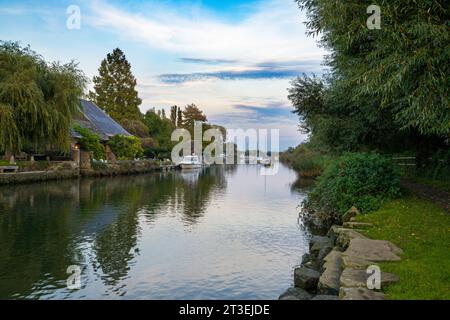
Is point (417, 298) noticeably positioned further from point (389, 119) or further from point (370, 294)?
point (389, 119)

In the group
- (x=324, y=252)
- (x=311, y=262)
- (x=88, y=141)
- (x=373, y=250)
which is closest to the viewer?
(x=373, y=250)

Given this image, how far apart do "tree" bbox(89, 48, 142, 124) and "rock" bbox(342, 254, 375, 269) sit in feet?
208

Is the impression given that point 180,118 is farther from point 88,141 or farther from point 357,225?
point 357,225

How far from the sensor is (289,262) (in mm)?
12680

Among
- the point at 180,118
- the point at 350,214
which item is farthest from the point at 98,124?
the point at 180,118

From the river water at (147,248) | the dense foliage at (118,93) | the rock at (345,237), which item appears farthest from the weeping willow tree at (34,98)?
the dense foliage at (118,93)

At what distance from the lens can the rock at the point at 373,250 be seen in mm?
8620

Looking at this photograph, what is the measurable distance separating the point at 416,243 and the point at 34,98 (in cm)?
2884

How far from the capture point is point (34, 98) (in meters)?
31.3

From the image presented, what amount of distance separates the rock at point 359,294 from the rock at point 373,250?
1826 millimetres

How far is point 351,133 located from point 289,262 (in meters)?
11.3

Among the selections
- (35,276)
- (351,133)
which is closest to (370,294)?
(35,276)

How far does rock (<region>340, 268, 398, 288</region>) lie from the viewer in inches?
279

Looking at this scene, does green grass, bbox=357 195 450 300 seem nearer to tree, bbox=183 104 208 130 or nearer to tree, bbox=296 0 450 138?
tree, bbox=296 0 450 138
